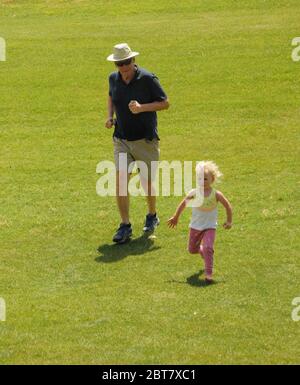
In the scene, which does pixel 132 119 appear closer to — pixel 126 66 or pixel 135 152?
pixel 135 152

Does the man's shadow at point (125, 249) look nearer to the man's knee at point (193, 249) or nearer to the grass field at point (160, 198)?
the grass field at point (160, 198)

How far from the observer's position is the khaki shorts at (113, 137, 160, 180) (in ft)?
40.7

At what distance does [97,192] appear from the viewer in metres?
14.4

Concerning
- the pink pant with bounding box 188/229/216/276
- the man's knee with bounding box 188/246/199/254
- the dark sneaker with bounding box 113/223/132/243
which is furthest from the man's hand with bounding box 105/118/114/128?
the man's knee with bounding box 188/246/199/254

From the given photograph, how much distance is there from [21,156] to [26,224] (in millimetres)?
3601

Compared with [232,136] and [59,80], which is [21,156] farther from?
[59,80]

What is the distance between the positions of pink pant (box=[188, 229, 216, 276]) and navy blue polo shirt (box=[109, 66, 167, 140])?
1.84m

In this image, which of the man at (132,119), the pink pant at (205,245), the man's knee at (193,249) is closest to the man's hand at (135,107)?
the man at (132,119)

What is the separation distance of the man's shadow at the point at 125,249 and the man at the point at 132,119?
110mm

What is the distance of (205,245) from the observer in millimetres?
10766

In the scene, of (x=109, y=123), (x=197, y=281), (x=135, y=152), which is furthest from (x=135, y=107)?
(x=197, y=281)

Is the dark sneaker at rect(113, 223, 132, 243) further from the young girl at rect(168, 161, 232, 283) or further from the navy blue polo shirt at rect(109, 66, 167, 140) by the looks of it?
the young girl at rect(168, 161, 232, 283)

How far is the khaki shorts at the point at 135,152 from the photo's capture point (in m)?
12.4

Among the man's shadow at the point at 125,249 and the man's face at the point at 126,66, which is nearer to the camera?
the man's shadow at the point at 125,249
